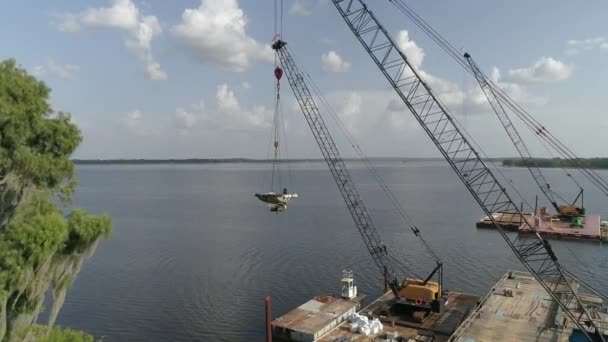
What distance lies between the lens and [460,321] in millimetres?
33375

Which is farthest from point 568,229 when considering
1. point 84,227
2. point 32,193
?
point 32,193

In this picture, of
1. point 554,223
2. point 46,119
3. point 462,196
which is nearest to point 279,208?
point 46,119

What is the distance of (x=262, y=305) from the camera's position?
134ft

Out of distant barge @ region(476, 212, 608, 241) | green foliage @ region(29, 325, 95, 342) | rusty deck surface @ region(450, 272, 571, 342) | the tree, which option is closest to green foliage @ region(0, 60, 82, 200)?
the tree

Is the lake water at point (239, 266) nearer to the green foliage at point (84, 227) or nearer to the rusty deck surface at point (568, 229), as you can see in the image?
the rusty deck surface at point (568, 229)

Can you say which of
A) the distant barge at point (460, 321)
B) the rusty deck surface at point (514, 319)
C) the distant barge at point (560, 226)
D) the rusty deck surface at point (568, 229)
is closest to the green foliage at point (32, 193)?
the distant barge at point (460, 321)

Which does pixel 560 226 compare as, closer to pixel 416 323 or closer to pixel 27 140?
pixel 416 323

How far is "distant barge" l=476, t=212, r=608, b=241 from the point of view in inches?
2798

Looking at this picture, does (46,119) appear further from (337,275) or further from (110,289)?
(337,275)

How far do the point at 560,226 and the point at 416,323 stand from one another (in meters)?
60.0

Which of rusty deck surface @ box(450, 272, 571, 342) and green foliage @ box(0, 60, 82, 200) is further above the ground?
green foliage @ box(0, 60, 82, 200)

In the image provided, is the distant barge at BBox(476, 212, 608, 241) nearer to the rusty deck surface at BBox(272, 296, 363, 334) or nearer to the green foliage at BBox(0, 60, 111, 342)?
the rusty deck surface at BBox(272, 296, 363, 334)

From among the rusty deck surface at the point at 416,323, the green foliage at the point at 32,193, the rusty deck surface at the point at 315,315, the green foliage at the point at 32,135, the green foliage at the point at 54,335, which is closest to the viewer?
the green foliage at the point at 32,193

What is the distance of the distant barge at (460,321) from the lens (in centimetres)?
2870
